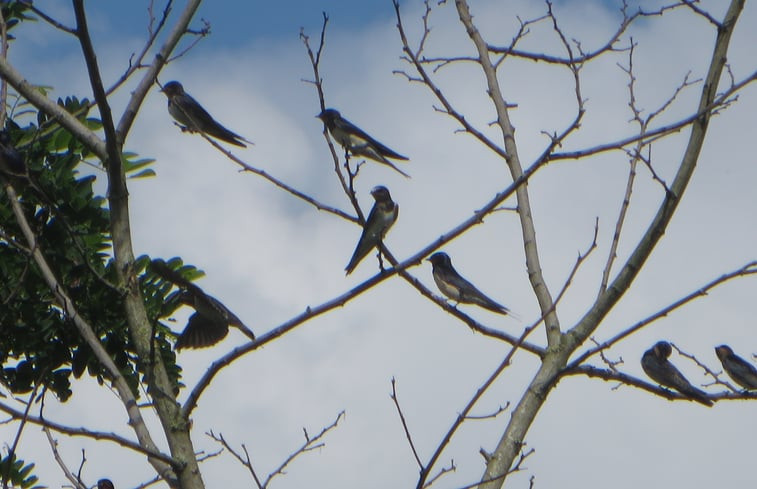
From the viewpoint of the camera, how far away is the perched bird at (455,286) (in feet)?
27.8

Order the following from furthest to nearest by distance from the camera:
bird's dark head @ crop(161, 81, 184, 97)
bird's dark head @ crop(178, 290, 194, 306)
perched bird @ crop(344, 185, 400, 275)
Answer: bird's dark head @ crop(161, 81, 184, 97) → perched bird @ crop(344, 185, 400, 275) → bird's dark head @ crop(178, 290, 194, 306)

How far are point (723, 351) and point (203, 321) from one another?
6083 mm

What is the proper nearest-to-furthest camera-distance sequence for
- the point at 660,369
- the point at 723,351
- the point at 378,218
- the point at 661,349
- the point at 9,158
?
the point at 9,158 < the point at 378,218 < the point at 660,369 < the point at 661,349 < the point at 723,351

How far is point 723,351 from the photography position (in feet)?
33.0

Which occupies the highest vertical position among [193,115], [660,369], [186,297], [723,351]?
[193,115]

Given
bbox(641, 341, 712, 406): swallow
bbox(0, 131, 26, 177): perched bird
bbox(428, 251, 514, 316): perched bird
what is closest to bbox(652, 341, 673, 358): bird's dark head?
bbox(641, 341, 712, 406): swallow

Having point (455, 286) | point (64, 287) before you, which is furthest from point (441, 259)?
point (64, 287)

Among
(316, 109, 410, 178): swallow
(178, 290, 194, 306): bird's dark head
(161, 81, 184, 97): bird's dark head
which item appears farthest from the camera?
(161, 81, 184, 97): bird's dark head

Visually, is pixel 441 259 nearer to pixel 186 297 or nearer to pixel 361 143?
pixel 361 143

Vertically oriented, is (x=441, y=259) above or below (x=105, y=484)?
above

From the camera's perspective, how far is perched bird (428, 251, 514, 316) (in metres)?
8.48

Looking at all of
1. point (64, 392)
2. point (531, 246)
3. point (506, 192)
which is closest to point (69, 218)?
point (64, 392)

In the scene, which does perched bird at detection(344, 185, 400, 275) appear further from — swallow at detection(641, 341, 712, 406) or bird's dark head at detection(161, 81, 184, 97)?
swallow at detection(641, 341, 712, 406)

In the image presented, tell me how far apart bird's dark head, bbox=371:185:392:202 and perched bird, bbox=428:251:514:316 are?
50.3 inches
